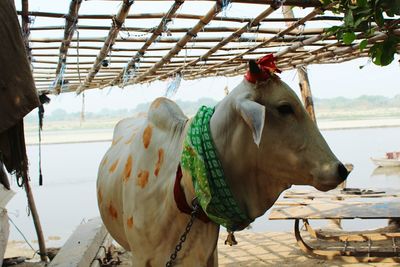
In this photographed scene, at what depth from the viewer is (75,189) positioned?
1371 centimetres

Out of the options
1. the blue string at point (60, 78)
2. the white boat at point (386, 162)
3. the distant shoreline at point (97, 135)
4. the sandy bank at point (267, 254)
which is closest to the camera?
the blue string at point (60, 78)

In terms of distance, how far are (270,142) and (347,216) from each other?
364 cm

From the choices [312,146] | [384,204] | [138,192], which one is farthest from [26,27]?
[384,204]

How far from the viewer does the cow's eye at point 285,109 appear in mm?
1850

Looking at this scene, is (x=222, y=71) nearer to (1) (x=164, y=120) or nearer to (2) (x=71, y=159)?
(1) (x=164, y=120)

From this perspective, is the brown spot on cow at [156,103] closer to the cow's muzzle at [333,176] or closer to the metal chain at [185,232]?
the metal chain at [185,232]

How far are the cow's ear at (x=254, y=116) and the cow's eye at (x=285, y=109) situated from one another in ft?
0.36

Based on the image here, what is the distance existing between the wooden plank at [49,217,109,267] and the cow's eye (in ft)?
9.37

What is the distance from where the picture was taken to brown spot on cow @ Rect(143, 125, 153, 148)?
244cm

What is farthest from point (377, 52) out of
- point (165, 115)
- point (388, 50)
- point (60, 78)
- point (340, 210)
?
point (60, 78)

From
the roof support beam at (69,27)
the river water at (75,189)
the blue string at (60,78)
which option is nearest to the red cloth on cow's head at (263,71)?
the roof support beam at (69,27)

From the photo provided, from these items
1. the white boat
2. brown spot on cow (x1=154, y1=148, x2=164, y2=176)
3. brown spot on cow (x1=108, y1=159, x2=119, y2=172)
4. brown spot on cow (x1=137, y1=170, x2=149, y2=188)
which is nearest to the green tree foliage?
brown spot on cow (x1=154, y1=148, x2=164, y2=176)

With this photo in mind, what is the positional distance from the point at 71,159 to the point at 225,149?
21076 millimetres

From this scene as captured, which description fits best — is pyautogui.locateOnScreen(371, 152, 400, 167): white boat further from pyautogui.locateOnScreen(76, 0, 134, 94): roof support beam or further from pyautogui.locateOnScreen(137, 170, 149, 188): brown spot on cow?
pyautogui.locateOnScreen(137, 170, 149, 188): brown spot on cow
